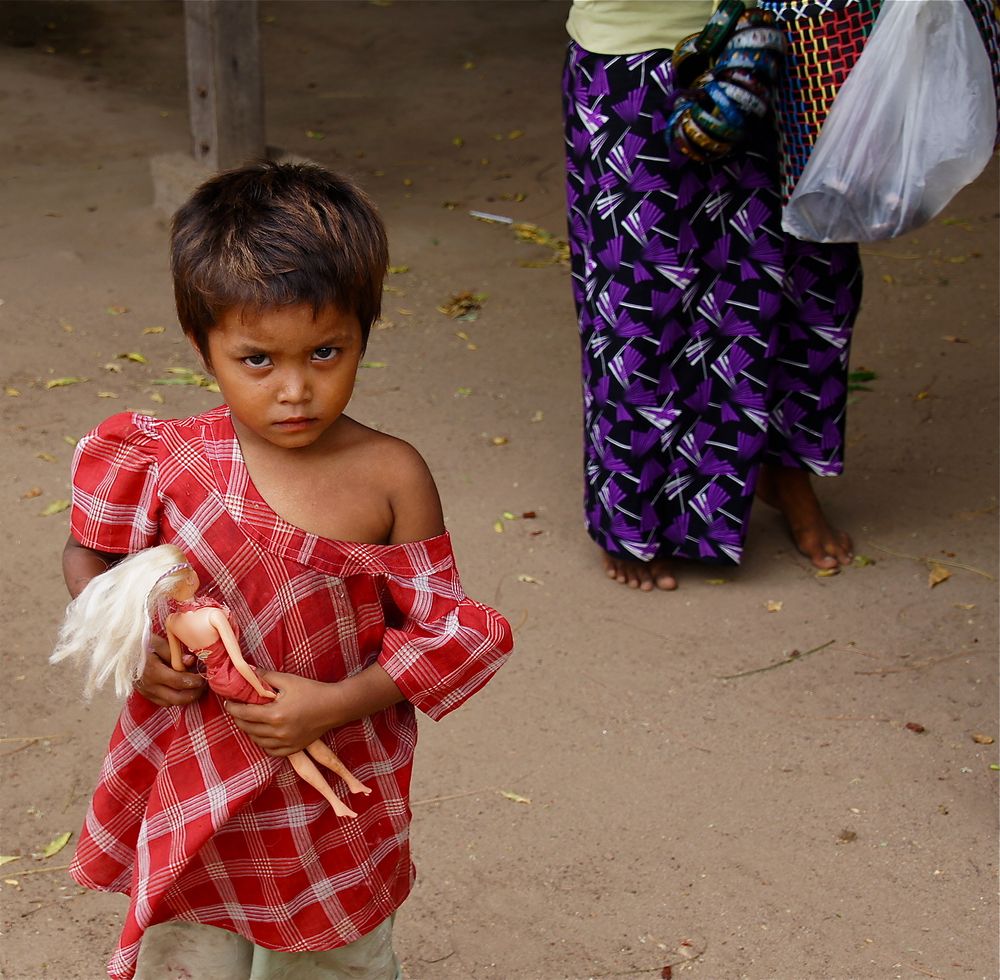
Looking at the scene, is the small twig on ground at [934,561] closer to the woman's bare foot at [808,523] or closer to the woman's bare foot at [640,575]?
the woman's bare foot at [808,523]

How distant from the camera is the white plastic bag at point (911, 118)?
3066mm

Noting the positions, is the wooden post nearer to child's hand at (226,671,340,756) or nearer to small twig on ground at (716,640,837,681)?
small twig on ground at (716,640,837,681)

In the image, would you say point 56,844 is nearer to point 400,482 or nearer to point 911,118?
point 400,482

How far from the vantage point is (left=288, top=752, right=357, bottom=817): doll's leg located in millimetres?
1686

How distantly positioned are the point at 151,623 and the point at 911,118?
2.20 metres

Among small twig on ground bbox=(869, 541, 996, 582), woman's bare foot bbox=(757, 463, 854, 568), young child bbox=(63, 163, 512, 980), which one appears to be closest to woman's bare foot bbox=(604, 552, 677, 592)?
woman's bare foot bbox=(757, 463, 854, 568)

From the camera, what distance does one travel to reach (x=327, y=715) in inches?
65.7

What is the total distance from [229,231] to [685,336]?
2172 millimetres

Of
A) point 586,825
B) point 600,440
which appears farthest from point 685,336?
point 586,825

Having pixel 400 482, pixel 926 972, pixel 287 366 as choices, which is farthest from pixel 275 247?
pixel 926 972

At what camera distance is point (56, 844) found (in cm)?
275

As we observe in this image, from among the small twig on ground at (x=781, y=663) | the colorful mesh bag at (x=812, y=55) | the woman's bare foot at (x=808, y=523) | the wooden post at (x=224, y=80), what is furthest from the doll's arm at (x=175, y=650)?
the wooden post at (x=224, y=80)

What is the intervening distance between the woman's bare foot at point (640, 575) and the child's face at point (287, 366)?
7.45 ft

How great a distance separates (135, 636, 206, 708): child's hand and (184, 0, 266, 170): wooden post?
448 centimetres
